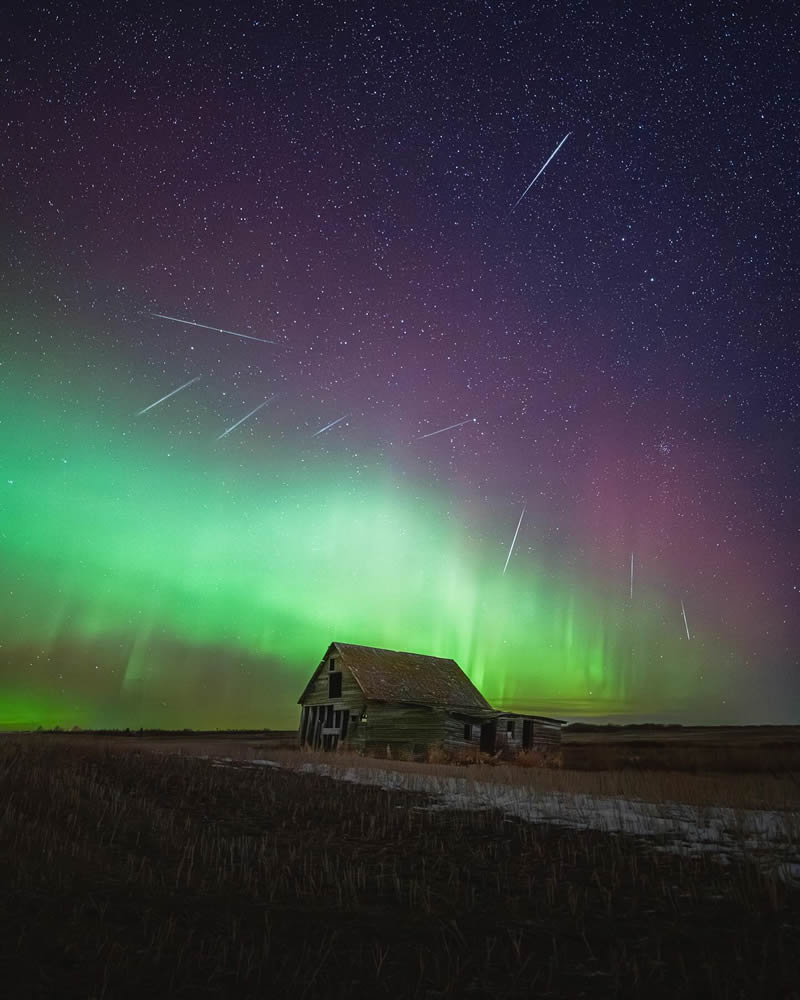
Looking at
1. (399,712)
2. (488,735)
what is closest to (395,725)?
(399,712)

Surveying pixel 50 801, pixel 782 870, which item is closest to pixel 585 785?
pixel 782 870

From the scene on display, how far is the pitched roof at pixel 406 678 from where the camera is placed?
3694 cm

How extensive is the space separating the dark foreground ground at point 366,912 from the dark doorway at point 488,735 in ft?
95.6

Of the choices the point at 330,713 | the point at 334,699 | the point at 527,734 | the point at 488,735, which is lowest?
the point at 488,735

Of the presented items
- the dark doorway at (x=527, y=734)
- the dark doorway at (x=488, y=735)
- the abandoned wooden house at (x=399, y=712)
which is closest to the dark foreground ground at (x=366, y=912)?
the abandoned wooden house at (x=399, y=712)

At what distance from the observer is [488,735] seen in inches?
1513

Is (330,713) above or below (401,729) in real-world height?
above

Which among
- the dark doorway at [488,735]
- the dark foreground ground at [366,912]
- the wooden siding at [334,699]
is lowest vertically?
the dark foreground ground at [366,912]

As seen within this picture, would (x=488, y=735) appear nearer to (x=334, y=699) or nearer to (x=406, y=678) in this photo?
(x=406, y=678)

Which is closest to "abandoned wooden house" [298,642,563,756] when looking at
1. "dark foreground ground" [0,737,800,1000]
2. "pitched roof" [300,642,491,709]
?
"pitched roof" [300,642,491,709]

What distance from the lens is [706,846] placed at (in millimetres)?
8727

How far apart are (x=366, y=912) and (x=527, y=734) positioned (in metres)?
36.3

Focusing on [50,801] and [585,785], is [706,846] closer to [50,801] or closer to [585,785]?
[585,785]

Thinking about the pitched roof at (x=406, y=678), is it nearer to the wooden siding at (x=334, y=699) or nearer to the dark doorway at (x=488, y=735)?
the wooden siding at (x=334, y=699)
